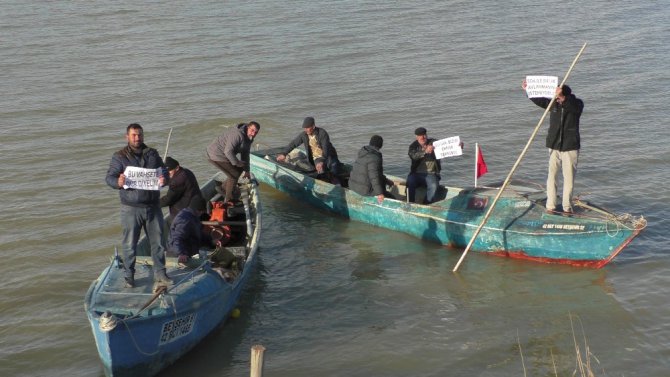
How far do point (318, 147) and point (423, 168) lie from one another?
240 cm

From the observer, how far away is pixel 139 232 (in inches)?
392

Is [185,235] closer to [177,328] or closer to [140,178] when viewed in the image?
[177,328]

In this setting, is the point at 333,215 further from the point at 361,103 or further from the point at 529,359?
the point at 361,103

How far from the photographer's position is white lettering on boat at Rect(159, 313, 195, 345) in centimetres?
962

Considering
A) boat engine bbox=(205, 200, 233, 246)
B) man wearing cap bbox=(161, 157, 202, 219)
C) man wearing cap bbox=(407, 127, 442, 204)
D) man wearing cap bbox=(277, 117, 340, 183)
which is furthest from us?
man wearing cap bbox=(277, 117, 340, 183)

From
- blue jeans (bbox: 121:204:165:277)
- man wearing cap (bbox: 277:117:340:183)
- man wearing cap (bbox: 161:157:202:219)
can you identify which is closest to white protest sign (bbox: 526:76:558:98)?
man wearing cap (bbox: 277:117:340:183)

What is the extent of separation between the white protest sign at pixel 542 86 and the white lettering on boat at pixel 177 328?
5.72 m

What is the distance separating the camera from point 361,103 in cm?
2252

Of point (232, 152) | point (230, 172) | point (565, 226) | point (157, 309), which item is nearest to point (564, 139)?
point (565, 226)

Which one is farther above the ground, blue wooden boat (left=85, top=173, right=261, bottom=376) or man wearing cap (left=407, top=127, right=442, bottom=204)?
man wearing cap (left=407, top=127, right=442, bottom=204)

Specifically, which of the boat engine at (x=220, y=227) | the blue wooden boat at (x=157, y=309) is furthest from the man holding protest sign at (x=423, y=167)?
the blue wooden boat at (x=157, y=309)

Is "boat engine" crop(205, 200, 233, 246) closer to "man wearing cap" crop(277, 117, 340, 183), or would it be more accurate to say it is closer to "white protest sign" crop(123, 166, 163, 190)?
"man wearing cap" crop(277, 117, 340, 183)

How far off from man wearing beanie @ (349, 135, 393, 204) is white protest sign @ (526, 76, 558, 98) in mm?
2923

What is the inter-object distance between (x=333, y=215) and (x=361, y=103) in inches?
293
